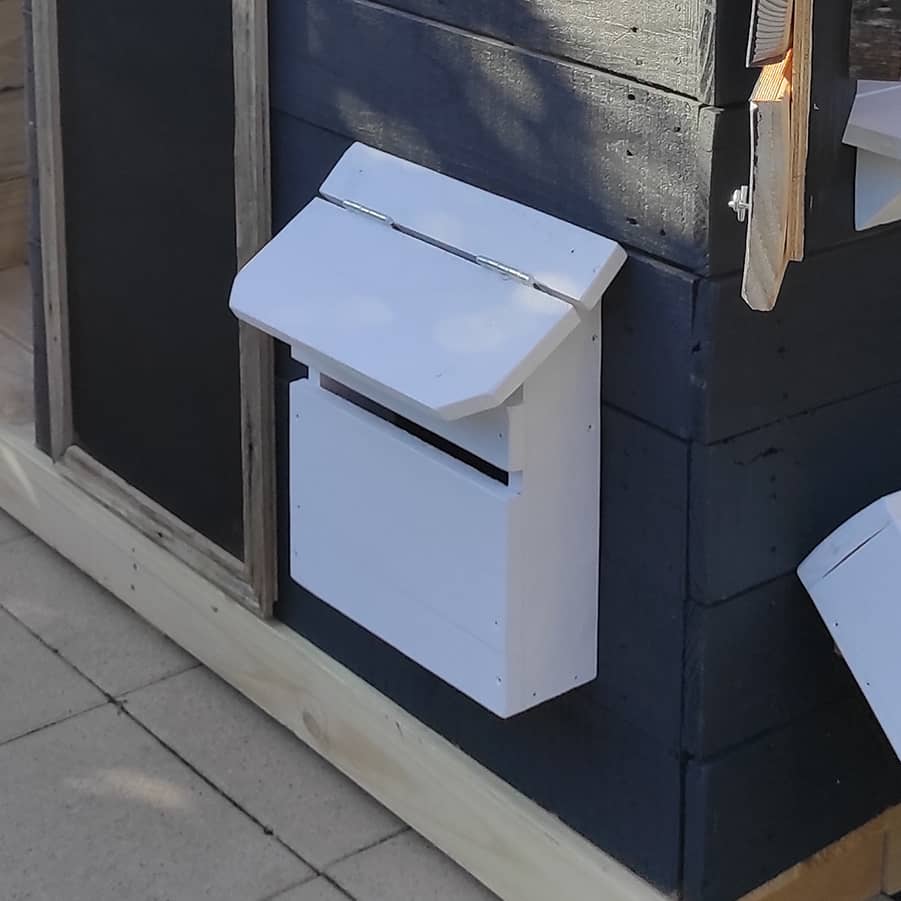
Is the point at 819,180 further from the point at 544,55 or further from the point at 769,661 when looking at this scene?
the point at 769,661

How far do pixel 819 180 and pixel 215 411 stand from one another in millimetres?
1208

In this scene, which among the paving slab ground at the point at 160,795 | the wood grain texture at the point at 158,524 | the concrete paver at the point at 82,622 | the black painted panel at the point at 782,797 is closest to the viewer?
the black painted panel at the point at 782,797

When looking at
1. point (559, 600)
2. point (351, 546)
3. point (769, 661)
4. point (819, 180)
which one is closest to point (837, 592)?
point (769, 661)

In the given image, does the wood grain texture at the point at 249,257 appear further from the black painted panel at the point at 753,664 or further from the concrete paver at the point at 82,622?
the black painted panel at the point at 753,664

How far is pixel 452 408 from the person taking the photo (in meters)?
1.86

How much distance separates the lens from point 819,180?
6.05 feet

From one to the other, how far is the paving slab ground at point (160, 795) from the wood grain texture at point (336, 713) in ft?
0.13

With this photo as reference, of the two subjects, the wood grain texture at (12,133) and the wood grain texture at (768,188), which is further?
the wood grain texture at (12,133)

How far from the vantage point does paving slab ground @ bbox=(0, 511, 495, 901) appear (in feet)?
8.06

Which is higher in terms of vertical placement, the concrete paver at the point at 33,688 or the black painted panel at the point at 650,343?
the black painted panel at the point at 650,343

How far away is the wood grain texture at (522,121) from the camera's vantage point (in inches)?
71.0

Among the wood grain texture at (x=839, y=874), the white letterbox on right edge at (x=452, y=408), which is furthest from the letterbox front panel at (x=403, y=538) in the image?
the wood grain texture at (x=839, y=874)

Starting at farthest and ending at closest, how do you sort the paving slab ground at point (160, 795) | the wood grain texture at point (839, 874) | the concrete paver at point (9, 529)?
the concrete paver at point (9, 529) → the paving slab ground at point (160, 795) → the wood grain texture at point (839, 874)

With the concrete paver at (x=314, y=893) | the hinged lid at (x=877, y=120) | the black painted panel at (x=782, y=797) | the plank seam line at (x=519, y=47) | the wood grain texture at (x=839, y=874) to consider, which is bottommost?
the concrete paver at (x=314, y=893)
